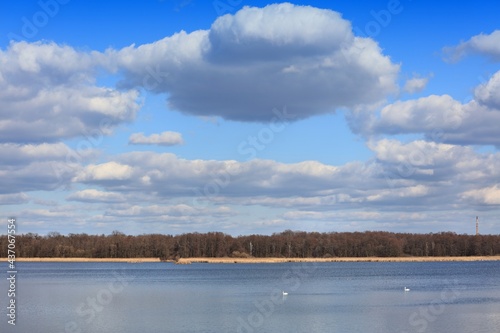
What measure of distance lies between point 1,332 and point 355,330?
18536mm

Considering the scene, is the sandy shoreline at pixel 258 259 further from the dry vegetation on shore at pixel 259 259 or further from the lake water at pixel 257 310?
the lake water at pixel 257 310

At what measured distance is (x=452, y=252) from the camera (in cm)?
17912

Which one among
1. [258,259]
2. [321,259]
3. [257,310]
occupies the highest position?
[257,310]

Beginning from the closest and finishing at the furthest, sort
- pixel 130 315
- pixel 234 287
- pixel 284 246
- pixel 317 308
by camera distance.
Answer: pixel 130 315 → pixel 317 308 → pixel 234 287 → pixel 284 246

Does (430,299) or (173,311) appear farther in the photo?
(430,299)

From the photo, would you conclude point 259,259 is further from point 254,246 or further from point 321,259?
point 321,259

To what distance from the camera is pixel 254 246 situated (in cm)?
17500

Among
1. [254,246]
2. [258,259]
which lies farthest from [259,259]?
[254,246]

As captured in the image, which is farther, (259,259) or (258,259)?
(258,259)

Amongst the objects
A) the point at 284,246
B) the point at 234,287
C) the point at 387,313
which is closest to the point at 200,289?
the point at 234,287

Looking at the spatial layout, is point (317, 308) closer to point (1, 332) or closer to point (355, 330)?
point (355, 330)

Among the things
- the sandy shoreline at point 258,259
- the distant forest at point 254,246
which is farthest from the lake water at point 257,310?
the distant forest at point 254,246

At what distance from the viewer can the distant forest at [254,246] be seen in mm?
171500

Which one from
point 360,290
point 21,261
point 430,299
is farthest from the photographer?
point 21,261
